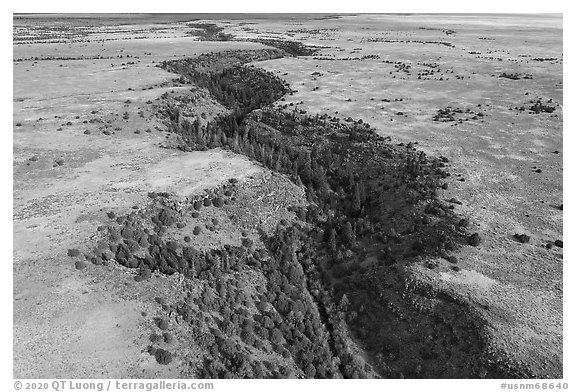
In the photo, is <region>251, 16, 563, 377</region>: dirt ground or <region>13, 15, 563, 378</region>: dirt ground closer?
<region>13, 15, 563, 378</region>: dirt ground

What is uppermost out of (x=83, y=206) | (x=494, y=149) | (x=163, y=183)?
(x=494, y=149)

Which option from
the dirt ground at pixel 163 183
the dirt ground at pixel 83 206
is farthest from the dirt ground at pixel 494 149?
the dirt ground at pixel 83 206

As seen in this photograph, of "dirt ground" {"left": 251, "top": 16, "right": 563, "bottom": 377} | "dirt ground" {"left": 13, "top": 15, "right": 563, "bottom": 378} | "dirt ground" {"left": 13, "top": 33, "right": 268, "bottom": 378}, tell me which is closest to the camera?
"dirt ground" {"left": 13, "top": 33, "right": 268, "bottom": 378}

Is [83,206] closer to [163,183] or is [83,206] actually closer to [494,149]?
[163,183]

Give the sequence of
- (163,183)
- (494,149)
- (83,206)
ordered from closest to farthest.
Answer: (83,206)
(163,183)
(494,149)

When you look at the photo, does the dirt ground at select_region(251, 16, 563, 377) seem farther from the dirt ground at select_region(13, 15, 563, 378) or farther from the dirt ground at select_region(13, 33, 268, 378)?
the dirt ground at select_region(13, 33, 268, 378)

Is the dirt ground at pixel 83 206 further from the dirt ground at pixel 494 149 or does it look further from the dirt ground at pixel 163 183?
the dirt ground at pixel 494 149

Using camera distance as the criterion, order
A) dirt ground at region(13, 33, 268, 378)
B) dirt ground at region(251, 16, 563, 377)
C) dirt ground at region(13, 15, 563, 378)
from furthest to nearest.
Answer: dirt ground at region(251, 16, 563, 377) → dirt ground at region(13, 15, 563, 378) → dirt ground at region(13, 33, 268, 378)

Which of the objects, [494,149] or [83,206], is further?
[494,149]

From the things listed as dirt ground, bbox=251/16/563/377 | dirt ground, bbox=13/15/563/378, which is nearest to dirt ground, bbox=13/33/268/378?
dirt ground, bbox=13/15/563/378

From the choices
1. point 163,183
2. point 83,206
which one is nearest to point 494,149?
point 163,183
